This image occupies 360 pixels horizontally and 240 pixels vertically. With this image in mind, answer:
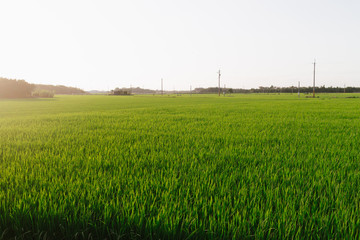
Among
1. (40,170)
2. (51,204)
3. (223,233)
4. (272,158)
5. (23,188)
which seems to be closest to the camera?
(223,233)

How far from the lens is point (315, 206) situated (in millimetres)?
1837

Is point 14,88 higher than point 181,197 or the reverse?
higher

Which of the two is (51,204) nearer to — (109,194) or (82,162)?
(109,194)

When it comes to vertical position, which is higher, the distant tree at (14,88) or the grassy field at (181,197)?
the distant tree at (14,88)

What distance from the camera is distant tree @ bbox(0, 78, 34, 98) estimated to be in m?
42.5

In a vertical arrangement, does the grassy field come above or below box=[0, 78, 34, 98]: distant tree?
below

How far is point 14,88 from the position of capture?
43.4 meters

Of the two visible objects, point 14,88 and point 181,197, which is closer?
point 181,197

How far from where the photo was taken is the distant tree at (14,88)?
1673 inches

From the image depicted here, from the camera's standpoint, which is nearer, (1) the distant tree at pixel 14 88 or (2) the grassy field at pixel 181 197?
(2) the grassy field at pixel 181 197

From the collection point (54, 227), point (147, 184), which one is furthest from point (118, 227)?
point (147, 184)

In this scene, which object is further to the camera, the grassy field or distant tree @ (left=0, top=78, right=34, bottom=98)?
distant tree @ (left=0, top=78, right=34, bottom=98)

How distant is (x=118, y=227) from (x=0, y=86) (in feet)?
174

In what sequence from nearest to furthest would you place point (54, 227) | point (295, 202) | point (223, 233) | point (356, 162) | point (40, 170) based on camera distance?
point (223, 233) < point (54, 227) < point (295, 202) < point (40, 170) < point (356, 162)
